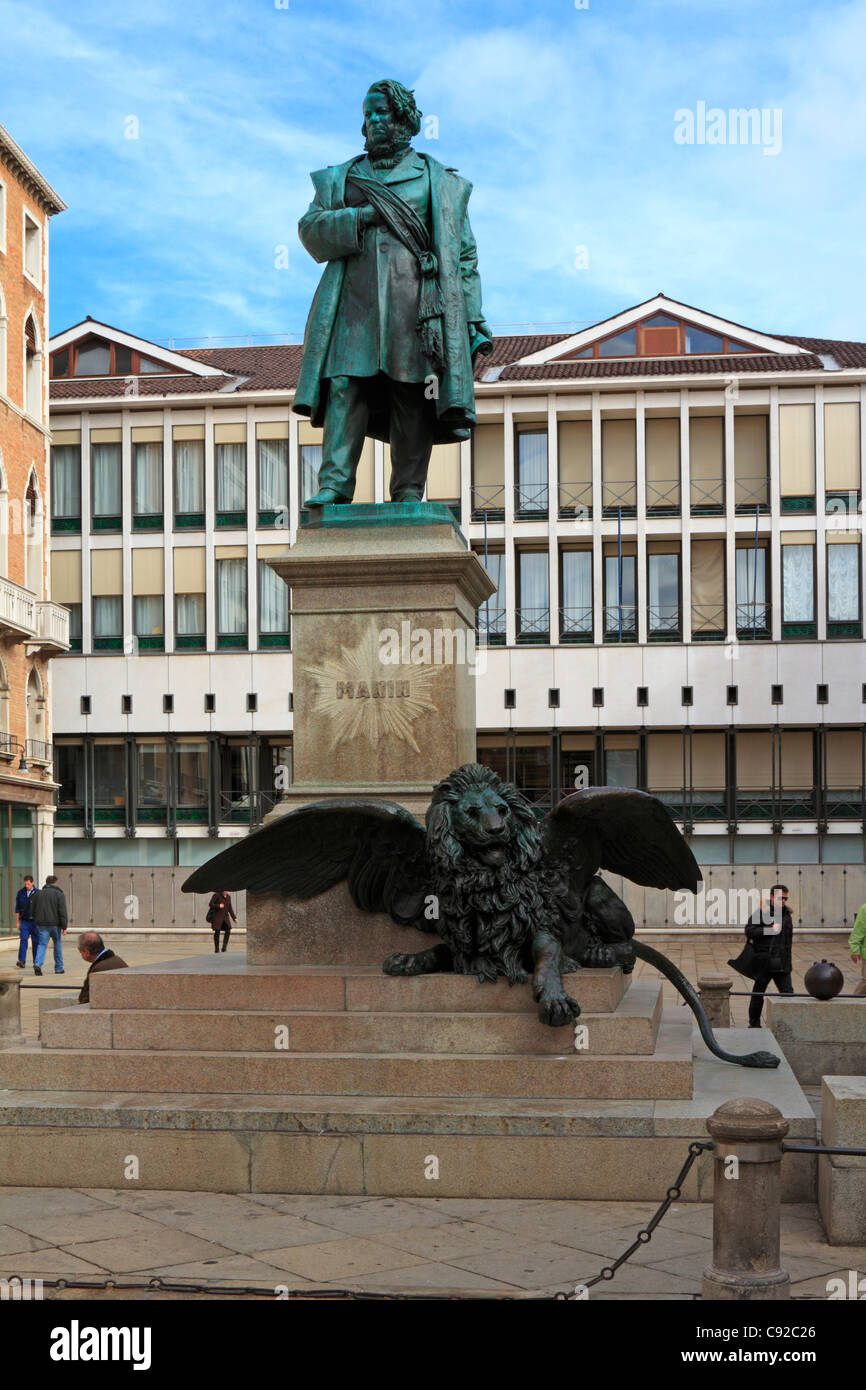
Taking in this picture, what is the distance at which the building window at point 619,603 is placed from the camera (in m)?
46.4

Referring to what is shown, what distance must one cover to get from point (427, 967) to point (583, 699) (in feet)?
122

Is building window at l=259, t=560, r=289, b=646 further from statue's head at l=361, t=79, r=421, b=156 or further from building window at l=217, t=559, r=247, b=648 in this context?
statue's head at l=361, t=79, r=421, b=156

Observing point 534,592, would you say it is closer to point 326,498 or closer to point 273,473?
point 273,473

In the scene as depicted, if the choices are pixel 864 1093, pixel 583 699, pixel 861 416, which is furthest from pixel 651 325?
pixel 864 1093

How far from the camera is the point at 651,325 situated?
48.6 metres

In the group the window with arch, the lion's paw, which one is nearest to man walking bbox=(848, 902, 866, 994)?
the lion's paw

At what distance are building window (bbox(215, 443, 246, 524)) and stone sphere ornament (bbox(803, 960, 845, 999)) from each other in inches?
1463

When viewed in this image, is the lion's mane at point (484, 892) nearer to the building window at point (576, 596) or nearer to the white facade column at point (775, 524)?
the white facade column at point (775, 524)

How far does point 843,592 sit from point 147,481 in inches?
783

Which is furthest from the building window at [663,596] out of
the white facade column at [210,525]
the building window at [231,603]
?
the white facade column at [210,525]

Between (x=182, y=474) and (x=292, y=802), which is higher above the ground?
(x=182, y=474)

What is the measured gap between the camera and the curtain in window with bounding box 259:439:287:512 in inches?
1877

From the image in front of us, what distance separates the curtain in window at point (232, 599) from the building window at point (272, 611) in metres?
0.57

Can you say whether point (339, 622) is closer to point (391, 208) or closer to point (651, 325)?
point (391, 208)
